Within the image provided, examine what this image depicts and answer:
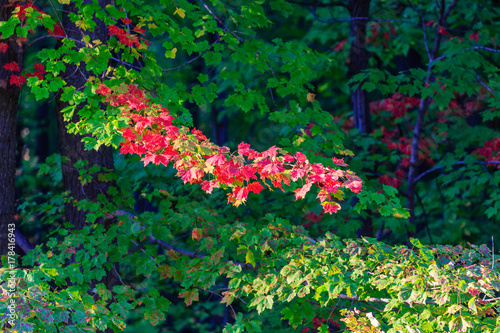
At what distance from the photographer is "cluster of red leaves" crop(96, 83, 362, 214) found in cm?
405

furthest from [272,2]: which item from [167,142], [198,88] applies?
[167,142]

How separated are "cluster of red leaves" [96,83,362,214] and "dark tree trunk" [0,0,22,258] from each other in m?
1.75

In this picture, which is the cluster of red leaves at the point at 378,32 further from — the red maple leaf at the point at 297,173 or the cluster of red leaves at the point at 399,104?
the red maple leaf at the point at 297,173

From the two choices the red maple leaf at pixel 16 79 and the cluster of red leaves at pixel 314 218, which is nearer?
the red maple leaf at pixel 16 79

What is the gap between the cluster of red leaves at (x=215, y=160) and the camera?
13.3ft

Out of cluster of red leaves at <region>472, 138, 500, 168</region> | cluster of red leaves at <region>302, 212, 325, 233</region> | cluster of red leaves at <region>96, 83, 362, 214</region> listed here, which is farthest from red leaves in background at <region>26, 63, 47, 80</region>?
cluster of red leaves at <region>472, 138, 500, 168</region>

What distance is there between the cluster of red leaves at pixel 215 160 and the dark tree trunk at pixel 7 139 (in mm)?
1750

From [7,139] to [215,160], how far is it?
10.6 feet

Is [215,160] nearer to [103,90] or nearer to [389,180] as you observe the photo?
[103,90]

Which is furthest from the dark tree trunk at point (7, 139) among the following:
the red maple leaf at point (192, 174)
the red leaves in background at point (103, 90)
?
the red maple leaf at point (192, 174)

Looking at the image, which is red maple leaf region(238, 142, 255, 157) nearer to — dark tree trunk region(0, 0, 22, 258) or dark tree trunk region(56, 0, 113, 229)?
dark tree trunk region(56, 0, 113, 229)

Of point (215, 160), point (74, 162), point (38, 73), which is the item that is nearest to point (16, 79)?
point (38, 73)

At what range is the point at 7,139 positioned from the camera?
19.2ft

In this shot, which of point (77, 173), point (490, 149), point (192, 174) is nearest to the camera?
A: point (192, 174)
